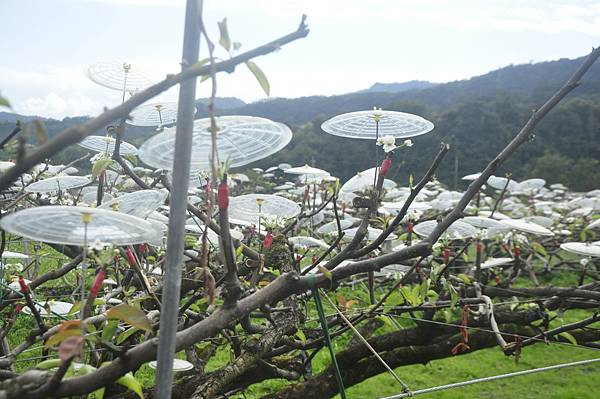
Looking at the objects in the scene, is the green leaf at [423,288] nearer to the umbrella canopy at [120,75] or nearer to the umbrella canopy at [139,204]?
the umbrella canopy at [139,204]

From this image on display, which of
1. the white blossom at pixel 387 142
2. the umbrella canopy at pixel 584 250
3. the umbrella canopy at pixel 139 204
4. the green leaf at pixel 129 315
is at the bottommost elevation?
the umbrella canopy at pixel 584 250

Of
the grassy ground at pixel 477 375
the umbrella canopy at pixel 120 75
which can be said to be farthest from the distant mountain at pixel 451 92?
the umbrella canopy at pixel 120 75

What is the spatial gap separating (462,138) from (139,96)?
16681 millimetres

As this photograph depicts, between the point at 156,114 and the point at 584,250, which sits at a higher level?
the point at 156,114

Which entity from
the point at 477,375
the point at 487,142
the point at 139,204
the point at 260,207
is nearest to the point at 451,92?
the point at 487,142

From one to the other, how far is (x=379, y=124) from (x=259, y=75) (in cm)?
64

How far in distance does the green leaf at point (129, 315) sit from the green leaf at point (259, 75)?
309mm

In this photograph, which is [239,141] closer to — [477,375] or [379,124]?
[379,124]

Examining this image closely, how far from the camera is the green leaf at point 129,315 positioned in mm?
587

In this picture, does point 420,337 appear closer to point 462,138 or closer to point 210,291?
point 210,291

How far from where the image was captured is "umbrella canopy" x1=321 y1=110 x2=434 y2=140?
1162 millimetres

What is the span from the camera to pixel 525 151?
15617 mm

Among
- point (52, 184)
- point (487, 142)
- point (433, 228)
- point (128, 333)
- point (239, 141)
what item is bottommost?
point (487, 142)

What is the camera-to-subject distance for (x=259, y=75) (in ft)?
1.94
